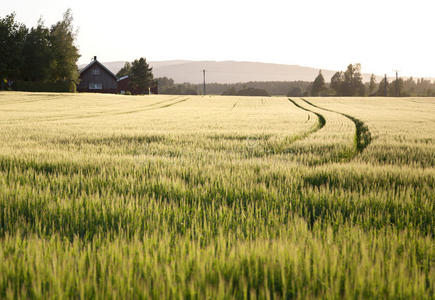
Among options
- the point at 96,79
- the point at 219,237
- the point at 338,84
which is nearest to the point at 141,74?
the point at 96,79

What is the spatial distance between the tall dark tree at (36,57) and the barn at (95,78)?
1598 cm

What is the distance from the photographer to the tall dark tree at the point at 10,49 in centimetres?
5716

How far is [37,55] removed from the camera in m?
59.1

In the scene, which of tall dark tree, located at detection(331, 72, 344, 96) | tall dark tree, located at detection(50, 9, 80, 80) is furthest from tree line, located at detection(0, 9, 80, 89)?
tall dark tree, located at detection(331, 72, 344, 96)

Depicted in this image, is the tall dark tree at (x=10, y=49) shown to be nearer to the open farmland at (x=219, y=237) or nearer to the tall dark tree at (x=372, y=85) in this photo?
the open farmland at (x=219, y=237)

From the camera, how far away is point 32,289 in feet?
4.61

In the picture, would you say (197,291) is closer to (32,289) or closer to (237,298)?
(237,298)

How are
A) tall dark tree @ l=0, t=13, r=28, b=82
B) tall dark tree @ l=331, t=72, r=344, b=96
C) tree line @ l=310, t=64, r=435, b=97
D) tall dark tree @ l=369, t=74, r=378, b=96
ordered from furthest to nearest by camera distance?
tall dark tree @ l=369, t=74, r=378, b=96 < tall dark tree @ l=331, t=72, r=344, b=96 < tree line @ l=310, t=64, r=435, b=97 < tall dark tree @ l=0, t=13, r=28, b=82

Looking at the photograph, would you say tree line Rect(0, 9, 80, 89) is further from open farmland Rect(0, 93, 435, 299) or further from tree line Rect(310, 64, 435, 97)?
tree line Rect(310, 64, 435, 97)

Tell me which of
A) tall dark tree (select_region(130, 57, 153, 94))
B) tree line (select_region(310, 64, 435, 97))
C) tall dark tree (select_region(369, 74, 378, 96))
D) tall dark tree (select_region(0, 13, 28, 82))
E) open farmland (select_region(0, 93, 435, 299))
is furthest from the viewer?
tall dark tree (select_region(369, 74, 378, 96))

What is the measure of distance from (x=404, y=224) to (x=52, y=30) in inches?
3156

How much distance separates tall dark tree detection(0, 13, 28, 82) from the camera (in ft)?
188

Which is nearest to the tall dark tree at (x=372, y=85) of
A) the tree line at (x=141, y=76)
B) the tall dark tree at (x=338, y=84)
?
the tall dark tree at (x=338, y=84)

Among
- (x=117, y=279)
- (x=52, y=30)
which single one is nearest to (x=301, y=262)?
(x=117, y=279)
